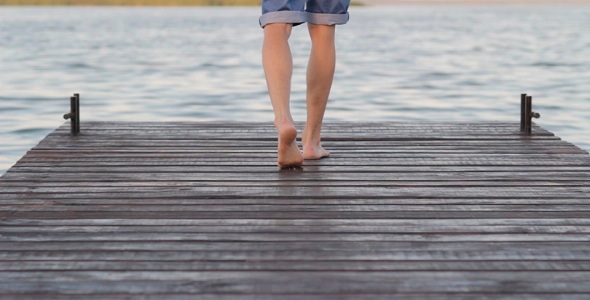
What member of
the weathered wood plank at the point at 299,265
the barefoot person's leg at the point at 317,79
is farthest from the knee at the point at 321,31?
the weathered wood plank at the point at 299,265

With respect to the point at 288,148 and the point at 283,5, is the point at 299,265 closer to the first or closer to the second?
the point at 288,148

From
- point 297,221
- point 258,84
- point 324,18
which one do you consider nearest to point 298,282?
point 297,221

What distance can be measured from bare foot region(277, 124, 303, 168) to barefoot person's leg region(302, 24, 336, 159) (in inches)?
11.7

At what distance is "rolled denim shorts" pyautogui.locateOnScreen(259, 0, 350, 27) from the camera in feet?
11.8

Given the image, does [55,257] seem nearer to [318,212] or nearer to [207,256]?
[207,256]

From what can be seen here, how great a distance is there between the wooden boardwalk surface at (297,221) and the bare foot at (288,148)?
50 millimetres

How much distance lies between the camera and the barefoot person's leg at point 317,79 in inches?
151

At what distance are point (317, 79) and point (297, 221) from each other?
1.14m

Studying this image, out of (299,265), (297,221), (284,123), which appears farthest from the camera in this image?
(284,123)

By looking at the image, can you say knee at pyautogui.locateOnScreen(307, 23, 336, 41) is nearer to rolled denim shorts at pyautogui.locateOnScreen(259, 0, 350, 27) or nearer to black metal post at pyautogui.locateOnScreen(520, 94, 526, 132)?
rolled denim shorts at pyautogui.locateOnScreen(259, 0, 350, 27)

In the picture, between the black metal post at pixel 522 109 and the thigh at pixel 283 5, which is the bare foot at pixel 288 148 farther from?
the black metal post at pixel 522 109

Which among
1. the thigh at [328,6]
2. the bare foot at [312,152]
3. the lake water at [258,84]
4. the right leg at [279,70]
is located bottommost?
the lake water at [258,84]

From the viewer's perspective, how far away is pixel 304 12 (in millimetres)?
3645

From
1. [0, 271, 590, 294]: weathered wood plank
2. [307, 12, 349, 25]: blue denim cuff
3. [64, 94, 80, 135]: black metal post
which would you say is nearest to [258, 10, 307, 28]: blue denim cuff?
[307, 12, 349, 25]: blue denim cuff
